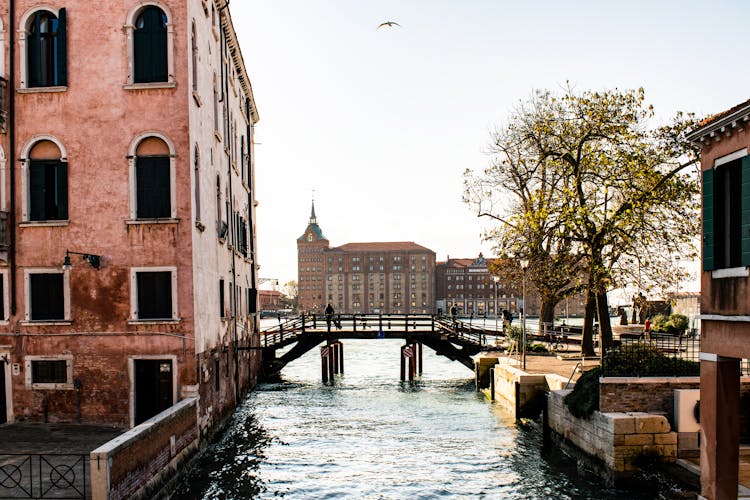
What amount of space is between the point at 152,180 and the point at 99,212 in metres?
1.57

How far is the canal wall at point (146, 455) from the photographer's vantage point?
10.9 meters

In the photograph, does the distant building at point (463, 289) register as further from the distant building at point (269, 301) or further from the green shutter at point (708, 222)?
the green shutter at point (708, 222)

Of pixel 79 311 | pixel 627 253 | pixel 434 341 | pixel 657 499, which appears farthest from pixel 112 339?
pixel 434 341

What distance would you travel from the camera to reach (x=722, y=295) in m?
11.1

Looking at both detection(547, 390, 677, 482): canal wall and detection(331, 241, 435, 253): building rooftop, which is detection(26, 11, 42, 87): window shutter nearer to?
detection(547, 390, 677, 482): canal wall

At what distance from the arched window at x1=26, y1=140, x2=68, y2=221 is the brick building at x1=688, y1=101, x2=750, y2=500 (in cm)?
1482

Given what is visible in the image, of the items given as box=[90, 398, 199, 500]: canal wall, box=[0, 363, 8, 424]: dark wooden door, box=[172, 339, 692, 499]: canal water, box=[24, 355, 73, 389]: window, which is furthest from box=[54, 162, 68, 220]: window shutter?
box=[172, 339, 692, 499]: canal water

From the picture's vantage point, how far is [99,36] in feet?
57.2

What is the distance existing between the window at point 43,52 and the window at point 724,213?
15.4m

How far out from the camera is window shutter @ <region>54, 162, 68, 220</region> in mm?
17562

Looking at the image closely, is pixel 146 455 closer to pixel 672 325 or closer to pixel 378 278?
pixel 672 325

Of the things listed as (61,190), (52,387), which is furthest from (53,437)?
(61,190)

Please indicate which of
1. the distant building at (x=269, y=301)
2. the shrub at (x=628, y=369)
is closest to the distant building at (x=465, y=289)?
the distant building at (x=269, y=301)

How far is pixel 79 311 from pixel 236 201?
10.6 meters
